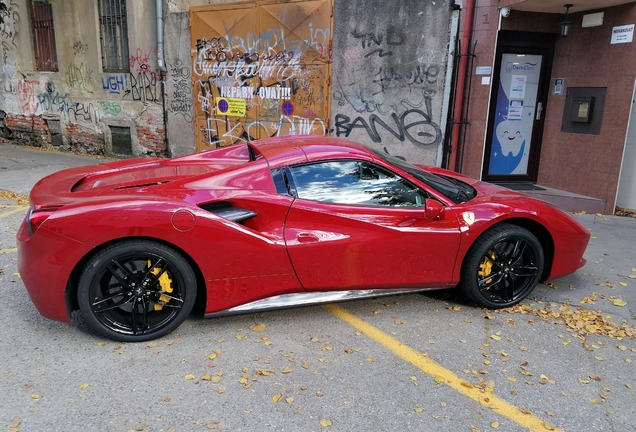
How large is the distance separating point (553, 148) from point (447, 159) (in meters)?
1.73

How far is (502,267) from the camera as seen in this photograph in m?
4.06

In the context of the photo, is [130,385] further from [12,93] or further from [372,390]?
[12,93]

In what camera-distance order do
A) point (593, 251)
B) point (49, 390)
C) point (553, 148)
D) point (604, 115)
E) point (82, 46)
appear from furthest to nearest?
1. point (82, 46)
2. point (553, 148)
3. point (604, 115)
4. point (593, 251)
5. point (49, 390)

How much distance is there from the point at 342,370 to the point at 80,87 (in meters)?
11.3

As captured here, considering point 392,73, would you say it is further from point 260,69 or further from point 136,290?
point 136,290

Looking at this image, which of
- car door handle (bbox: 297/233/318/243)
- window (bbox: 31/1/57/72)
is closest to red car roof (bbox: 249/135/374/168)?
car door handle (bbox: 297/233/318/243)

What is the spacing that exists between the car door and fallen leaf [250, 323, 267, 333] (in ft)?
1.52

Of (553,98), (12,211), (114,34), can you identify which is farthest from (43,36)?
(553,98)

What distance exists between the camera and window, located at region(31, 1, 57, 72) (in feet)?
40.6

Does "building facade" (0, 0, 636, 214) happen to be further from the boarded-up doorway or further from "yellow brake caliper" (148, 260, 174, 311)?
"yellow brake caliper" (148, 260, 174, 311)

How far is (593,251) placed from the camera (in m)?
5.80

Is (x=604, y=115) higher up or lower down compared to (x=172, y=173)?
higher up

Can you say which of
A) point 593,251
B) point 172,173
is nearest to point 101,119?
point 172,173

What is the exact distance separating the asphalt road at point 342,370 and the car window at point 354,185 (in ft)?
3.10
